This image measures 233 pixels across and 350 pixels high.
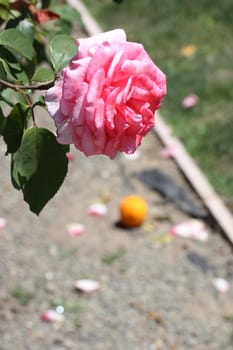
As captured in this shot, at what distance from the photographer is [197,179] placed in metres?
4.83

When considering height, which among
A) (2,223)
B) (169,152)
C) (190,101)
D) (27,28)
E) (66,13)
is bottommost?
(190,101)

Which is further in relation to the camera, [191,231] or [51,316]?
[191,231]

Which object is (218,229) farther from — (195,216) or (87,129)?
(87,129)

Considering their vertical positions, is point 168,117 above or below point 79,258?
below

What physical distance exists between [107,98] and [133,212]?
9.44ft

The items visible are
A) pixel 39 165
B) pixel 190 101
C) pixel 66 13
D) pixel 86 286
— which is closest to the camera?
pixel 39 165

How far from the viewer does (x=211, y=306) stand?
3.78 m

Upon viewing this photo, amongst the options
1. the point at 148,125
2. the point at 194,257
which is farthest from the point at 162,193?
the point at 148,125

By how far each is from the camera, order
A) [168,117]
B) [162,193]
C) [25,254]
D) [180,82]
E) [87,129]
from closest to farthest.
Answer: [87,129], [25,254], [162,193], [168,117], [180,82]

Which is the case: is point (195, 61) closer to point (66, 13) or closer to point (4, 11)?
point (66, 13)

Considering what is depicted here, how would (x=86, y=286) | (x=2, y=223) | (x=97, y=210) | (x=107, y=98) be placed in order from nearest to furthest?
(x=107, y=98) < (x=86, y=286) < (x=2, y=223) < (x=97, y=210)

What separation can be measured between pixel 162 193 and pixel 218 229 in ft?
1.46

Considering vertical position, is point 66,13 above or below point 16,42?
below

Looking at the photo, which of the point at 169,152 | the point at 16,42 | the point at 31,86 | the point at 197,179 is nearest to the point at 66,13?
the point at 16,42
